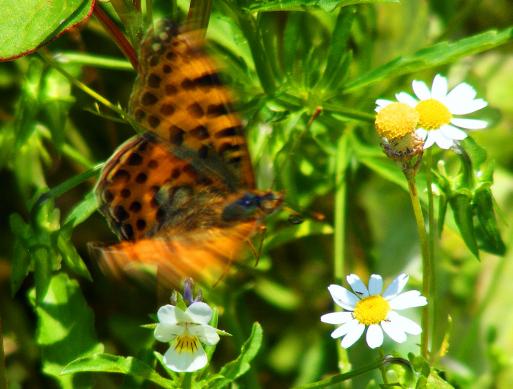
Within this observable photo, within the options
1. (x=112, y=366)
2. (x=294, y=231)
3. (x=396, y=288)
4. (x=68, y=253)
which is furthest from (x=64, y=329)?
(x=396, y=288)

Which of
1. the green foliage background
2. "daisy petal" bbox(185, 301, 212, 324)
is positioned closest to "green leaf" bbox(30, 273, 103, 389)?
the green foliage background

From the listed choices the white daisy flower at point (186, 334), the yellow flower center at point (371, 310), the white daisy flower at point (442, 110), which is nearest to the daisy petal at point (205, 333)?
the white daisy flower at point (186, 334)

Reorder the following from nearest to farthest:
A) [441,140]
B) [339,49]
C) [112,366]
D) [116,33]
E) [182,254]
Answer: [182,254] → [112,366] → [441,140] → [116,33] → [339,49]

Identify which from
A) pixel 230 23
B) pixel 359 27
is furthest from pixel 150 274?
pixel 359 27

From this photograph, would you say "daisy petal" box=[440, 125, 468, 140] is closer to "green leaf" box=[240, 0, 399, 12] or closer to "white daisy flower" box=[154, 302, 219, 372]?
"green leaf" box=[240, 0, 399, 12]

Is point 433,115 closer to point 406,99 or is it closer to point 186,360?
point 406,99

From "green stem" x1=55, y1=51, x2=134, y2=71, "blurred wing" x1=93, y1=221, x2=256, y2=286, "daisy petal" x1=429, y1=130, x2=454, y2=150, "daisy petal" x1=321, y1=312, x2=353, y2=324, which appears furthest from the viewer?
"green stem" x1=55, y1=51, x2=134, y2=71
